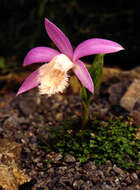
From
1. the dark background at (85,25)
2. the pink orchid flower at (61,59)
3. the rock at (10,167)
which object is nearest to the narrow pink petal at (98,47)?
the pink orchid flower at (61,59)

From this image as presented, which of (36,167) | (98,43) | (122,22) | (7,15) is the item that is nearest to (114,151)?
(36,167)

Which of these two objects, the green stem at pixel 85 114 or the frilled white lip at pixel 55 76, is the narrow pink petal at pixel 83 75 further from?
the green stem at pixel 85 114

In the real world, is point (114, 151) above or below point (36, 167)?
above

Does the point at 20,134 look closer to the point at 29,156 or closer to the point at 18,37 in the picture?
the point at 29,156

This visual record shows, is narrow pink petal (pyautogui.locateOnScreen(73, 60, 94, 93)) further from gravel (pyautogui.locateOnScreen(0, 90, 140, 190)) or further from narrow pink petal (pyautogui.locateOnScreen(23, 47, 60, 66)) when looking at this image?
gravel (pyautogui.locateOnScreen(0, 90, 140, 190))

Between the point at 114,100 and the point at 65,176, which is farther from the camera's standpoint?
the point at 114,100

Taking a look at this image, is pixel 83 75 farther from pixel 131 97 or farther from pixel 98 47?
pixel 131 97

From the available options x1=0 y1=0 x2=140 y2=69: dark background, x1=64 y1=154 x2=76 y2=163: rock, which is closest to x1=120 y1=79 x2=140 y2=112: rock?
x1=64 y1=154 x2=76 y2=163: rock
